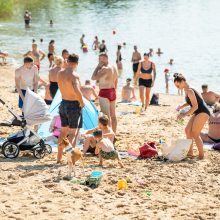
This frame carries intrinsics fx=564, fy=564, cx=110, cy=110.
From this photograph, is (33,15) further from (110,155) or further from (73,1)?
(110,155)

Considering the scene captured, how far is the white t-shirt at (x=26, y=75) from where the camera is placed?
855 cm

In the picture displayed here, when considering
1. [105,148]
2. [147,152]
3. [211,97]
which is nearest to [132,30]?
[211,97]

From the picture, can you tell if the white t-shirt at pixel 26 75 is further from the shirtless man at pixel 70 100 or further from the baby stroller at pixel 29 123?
the shirtless man at pixel 70 100

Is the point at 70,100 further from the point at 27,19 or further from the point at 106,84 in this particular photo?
the point at 27,19

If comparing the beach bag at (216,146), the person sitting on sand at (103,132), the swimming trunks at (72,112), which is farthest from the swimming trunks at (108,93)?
the beach bag at (216,146)

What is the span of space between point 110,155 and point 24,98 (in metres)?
1.65

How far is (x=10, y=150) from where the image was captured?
7.64m

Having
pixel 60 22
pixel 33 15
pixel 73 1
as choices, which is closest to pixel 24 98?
pixel 60 22

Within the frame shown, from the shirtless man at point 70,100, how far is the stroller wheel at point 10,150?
0.64m

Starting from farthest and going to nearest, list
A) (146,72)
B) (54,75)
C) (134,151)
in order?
(146,72) < (54,75) < (134,151)

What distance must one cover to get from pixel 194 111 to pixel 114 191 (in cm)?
197

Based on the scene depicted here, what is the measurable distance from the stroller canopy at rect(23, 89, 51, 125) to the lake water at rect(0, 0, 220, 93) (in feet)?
39.5

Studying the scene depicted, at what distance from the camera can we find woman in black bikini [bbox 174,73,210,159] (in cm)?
766

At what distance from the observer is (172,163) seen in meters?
7.65
